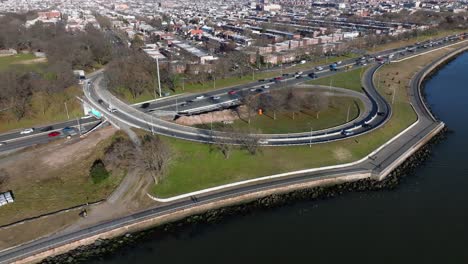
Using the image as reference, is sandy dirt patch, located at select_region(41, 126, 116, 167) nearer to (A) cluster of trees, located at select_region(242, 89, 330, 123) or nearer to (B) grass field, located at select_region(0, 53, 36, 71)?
(A) cluster of trees, located at select_region(242, 89, 330, 123)

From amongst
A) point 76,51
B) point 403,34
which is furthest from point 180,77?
point 403,34

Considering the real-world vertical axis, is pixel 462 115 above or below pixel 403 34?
below

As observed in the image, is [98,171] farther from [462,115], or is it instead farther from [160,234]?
[462,115]

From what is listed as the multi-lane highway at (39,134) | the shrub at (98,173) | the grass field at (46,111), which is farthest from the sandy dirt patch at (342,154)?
the grass field at (46,111)

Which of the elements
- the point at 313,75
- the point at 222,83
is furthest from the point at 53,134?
the point at 313,75

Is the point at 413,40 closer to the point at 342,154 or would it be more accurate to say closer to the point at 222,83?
the point at 222,83

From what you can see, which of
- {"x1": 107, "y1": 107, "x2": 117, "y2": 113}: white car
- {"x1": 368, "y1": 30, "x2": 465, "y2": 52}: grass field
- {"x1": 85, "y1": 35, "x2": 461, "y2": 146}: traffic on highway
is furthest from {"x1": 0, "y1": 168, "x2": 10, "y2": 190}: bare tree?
{"x1": 368, "y1": 30, "x2": 465, "y2": 52}: grass field
